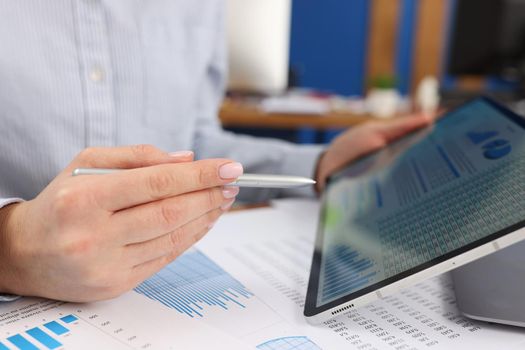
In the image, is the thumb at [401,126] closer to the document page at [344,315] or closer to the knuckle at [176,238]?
the document page at [344,315]

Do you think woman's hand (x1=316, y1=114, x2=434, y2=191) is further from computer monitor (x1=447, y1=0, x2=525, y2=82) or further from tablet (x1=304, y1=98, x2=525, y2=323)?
computer monitor (x1=447, y1=0, x2=525, y2=82)

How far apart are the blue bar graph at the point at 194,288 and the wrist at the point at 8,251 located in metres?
0.10

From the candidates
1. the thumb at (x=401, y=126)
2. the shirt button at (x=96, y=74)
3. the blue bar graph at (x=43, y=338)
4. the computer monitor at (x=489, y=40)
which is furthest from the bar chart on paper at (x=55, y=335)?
Answer: the computer monitor at (x=489, y=40)

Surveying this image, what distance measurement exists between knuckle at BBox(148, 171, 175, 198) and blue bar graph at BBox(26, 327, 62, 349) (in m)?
0.12

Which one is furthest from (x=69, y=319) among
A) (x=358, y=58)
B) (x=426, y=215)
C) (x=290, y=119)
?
(x=358, y=58)

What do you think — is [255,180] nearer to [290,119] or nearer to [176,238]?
[176,238]

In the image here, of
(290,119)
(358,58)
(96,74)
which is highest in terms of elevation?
(96,74)

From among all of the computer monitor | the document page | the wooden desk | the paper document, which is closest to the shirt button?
the document page

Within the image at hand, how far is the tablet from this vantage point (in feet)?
1.23

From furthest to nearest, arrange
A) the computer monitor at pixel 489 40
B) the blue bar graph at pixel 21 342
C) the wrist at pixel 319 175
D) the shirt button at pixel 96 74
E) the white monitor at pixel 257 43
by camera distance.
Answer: the computer monitor at pixel 489 40
the white monitor at pixel 257 43
the wrist at pixel 319 175
the shirt button at pixel 96 74
the blue bar graph at pixel 21 342

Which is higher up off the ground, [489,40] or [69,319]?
[489,40]

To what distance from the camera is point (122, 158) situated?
1.34ft

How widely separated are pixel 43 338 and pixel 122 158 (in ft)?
0.46

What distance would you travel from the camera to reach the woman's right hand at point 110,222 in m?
0.36
